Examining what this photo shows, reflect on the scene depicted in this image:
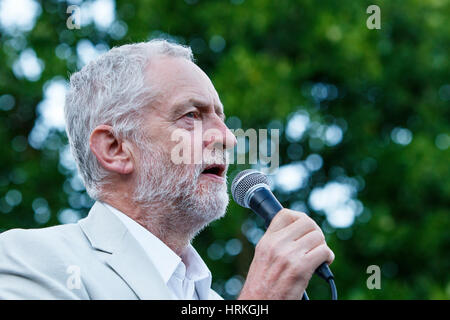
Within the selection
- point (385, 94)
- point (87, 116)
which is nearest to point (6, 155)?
point (385, 94)

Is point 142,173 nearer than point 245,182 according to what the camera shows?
No

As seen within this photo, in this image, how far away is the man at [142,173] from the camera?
7.61 ft

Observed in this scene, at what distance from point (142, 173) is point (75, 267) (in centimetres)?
62

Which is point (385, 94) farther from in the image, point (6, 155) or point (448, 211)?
point (6, 155)

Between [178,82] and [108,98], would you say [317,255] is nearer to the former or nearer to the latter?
[178,82]

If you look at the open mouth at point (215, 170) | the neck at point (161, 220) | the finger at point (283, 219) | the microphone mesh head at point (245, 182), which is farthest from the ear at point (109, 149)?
the finger at point (283, 219)

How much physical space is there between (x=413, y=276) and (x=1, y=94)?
23.2 ft

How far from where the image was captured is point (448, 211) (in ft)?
32.0

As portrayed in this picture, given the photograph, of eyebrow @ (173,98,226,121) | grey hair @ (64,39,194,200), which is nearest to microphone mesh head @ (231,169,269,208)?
eyebrow @ (173,98,226,121)

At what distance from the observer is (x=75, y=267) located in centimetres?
223

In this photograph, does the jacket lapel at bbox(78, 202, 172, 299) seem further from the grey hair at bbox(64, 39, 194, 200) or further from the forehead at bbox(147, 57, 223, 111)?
the forehead at bbox(147, 57, 223, 111)

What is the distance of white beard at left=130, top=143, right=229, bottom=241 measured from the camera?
2682mm

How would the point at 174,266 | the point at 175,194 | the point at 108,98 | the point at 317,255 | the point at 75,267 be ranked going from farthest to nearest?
1. the point at 108,98
2. the point at 175,194
3. the point at 174,266
4. the point at 75,267
5. the point at 317,255

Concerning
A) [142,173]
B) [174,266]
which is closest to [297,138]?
[142,173]
